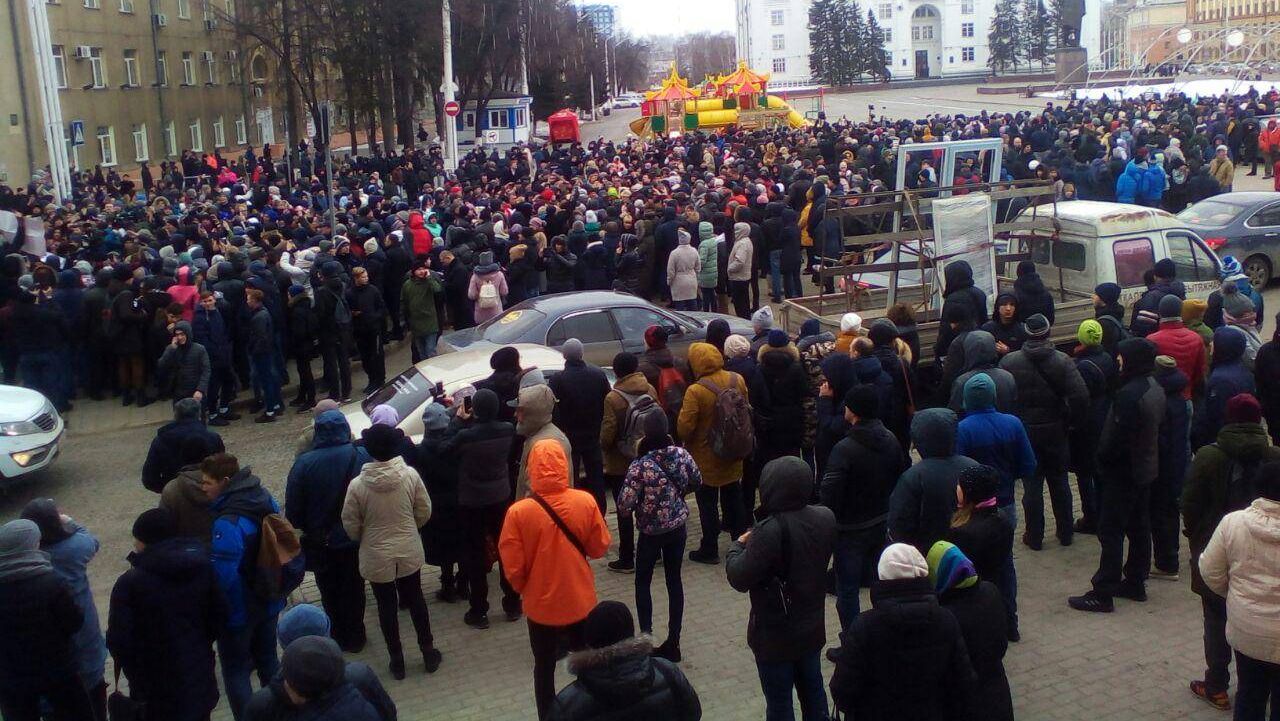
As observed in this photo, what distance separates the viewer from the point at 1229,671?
257 inches

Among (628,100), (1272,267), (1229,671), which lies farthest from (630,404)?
A: (628,100)

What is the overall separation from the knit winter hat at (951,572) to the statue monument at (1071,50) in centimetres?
6811

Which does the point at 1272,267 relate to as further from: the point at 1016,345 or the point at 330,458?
the point at 330,458

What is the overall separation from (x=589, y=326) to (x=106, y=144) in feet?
122

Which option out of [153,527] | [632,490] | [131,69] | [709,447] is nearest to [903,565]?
[632,490]

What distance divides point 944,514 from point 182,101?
159ft

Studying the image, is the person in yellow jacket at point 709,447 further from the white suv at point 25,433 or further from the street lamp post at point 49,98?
the street lamp post at point 49,98

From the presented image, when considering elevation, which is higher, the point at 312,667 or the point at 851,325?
the point at 851,325

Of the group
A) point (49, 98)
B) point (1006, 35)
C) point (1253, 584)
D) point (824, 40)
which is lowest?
point (1253, 584)

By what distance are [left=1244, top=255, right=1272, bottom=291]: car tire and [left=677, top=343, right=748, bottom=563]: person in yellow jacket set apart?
11.8 meters

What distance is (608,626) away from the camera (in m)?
4.09

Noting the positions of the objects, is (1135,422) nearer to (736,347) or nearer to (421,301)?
(736,347)

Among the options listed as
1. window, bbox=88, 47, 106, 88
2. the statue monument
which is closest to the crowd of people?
window, bbox=88, 47, 106, 88

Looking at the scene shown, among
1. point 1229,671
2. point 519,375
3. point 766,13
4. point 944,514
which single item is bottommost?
point 1229,671
